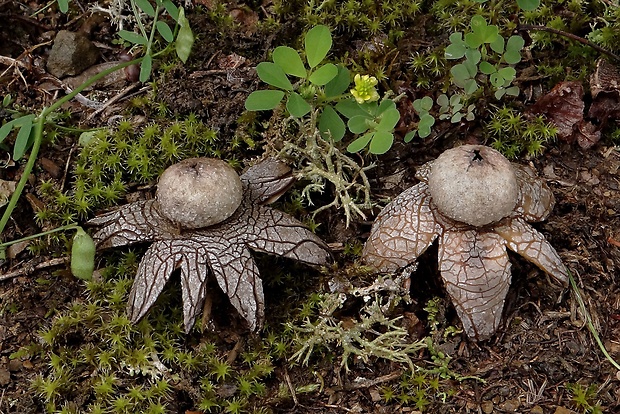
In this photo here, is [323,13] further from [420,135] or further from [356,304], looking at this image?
[356,304]

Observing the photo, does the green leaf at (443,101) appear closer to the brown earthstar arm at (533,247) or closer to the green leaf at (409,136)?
the green leaf at (409,136)

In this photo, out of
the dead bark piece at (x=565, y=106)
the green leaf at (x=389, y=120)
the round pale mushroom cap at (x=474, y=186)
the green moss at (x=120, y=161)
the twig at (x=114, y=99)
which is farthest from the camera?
the twig at (x=114, y=99)

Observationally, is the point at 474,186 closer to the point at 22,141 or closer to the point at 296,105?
the point at 296,105

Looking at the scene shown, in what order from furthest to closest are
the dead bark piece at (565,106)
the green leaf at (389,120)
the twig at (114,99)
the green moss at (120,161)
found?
the twig at (114,99) < the dead bark piece at (565,106) < the green moss at (120,161) < the green leaf at (389,120)

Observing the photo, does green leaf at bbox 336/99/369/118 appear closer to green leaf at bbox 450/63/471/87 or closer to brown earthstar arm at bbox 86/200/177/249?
green leaf at bbox 450/63/471/87

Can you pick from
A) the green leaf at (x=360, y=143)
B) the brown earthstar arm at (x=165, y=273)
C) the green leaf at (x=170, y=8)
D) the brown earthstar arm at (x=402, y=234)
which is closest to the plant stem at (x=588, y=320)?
the brown earthstar arm at (x=402, y=234)

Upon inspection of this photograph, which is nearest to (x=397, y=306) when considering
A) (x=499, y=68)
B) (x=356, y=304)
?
(x=356, y=304)

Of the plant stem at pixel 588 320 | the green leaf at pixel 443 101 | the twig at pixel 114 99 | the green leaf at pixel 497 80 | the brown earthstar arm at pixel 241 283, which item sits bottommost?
the plant stem at pixel 588 320

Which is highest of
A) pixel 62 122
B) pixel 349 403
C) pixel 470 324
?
pixel 62 122

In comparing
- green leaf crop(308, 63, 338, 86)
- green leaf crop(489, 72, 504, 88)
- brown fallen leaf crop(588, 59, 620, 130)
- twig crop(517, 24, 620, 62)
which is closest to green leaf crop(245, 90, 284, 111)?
green leaf crop(308, 63, 338, 86)
